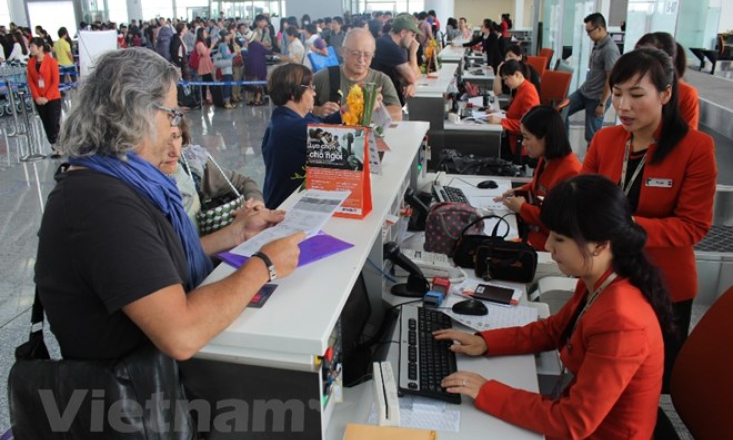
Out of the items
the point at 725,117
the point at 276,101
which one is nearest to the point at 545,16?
the point at 725,117

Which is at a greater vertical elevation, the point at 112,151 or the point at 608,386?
the point at 112,151

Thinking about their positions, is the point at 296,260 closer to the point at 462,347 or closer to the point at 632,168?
the point at 462,347

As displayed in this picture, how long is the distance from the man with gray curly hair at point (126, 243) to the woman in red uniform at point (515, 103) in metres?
3.96

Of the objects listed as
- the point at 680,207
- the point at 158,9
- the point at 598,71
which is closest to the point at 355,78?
the point at 680,207

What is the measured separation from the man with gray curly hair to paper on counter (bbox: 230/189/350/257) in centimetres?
15

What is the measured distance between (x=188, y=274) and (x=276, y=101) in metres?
1.74

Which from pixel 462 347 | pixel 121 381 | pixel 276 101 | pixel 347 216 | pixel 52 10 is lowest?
pixel 462 347

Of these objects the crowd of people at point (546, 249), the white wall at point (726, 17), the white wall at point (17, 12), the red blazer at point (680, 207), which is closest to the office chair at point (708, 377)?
the crowd of people at point (546, 249)

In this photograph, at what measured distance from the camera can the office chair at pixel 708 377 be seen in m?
1.40

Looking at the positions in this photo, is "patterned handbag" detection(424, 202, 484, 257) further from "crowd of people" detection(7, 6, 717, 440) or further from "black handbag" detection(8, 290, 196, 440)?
"black handbag" detection(8, 290, 196, 440)

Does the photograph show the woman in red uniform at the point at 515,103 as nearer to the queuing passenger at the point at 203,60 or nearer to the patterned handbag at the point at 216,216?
the patterned handbag at the point at 216,216

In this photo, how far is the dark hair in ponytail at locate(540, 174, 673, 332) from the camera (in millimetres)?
1403

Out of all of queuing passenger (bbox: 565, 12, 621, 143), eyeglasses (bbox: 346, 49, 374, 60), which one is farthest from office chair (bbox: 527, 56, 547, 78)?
eyeglasses (bbox: 346, 49, 374, 60)

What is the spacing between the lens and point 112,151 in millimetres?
1193
